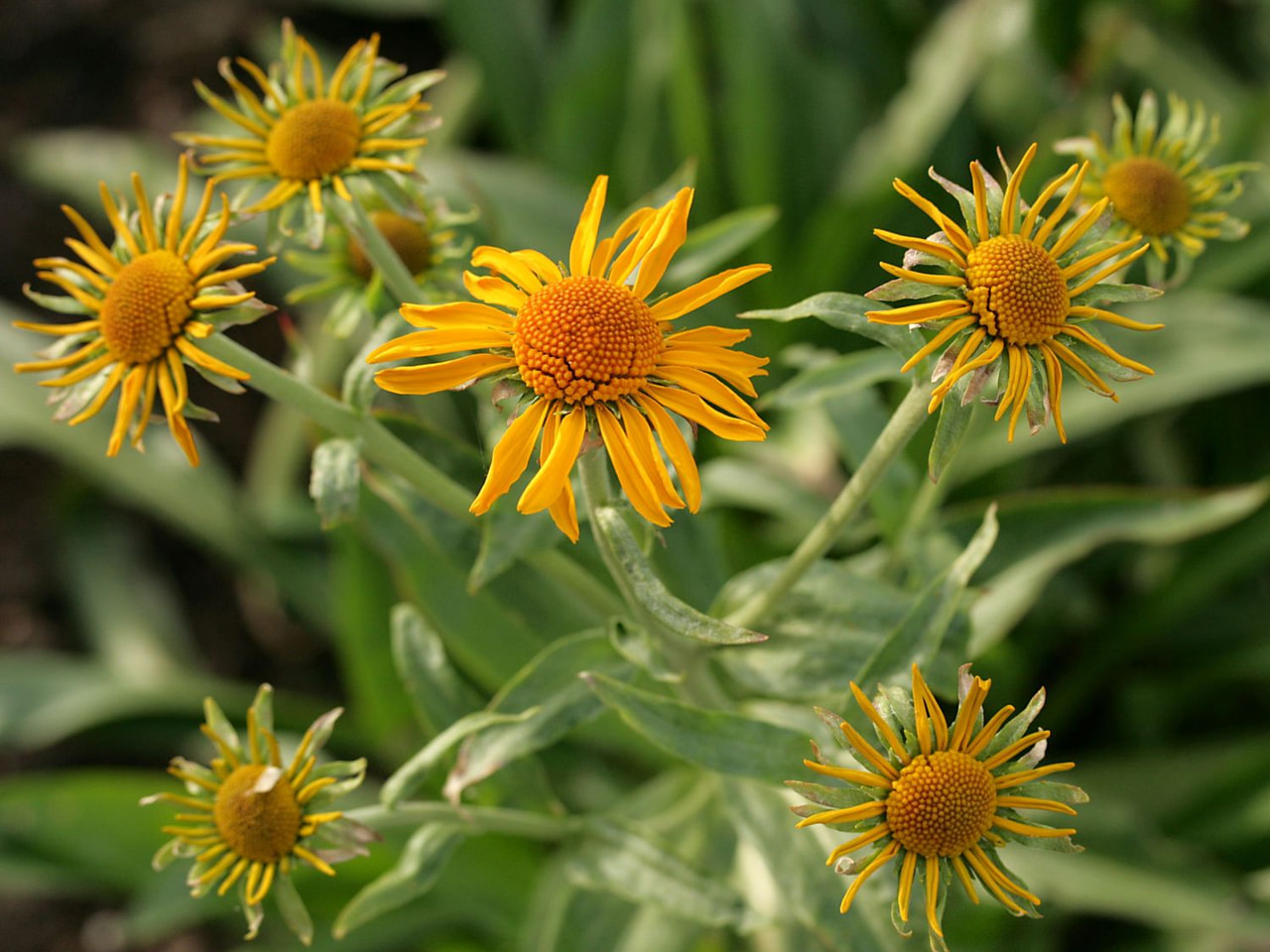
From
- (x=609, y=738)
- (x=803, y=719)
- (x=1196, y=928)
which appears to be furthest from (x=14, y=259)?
(x=1196, y=928)

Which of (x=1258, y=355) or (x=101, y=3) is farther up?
(x=101, y=3)

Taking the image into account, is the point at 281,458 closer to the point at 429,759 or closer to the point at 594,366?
the point at 429,759

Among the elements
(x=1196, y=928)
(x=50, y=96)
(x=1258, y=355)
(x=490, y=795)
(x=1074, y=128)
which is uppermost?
(x=50, y=96)

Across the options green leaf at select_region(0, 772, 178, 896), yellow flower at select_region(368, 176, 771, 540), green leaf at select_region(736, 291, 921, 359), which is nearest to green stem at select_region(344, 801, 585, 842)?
yellow flower at select_region(368, 176, 771, 540)

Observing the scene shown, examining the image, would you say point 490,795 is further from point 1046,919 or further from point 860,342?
point 860,342

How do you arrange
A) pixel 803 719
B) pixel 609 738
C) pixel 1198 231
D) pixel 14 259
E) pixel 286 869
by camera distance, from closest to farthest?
pixel 286 869 → pixel 1198 231 → pixel 803 719 → pixel 609 738 → pixel 14 259

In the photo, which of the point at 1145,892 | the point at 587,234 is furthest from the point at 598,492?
the point at 1145,892

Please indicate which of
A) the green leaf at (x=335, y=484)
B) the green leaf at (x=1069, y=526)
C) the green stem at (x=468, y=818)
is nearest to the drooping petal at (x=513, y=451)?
the green leaf at (x=335, y=484)
